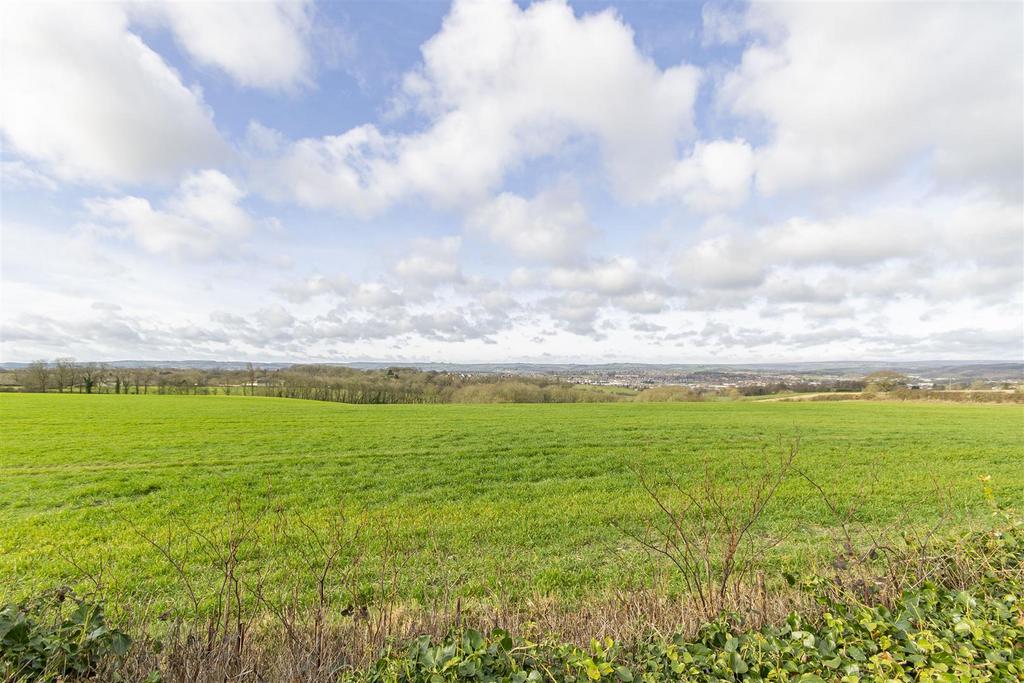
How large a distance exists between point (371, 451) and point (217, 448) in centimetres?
691

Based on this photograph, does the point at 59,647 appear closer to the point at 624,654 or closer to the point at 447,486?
the point at 624,654

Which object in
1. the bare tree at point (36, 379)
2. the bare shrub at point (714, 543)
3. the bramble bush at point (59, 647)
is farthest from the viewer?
the bare tree at point (36, 379)

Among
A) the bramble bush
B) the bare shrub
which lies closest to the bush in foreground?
the bramble bush

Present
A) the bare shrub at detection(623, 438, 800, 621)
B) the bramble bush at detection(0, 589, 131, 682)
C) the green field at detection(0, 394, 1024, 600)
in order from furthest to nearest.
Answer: the green field at detection(0, 394, 1024, 600), the bare shrub at detection(623, 438, 800, 621), the bramble bush at detection(0, 589, 131, 682)

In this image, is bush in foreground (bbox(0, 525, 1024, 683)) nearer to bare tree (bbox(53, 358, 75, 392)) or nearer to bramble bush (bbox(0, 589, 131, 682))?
bramble bush (bbox(0, 589, 131, 682))

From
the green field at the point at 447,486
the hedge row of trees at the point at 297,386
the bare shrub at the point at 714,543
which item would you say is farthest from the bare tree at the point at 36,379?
the bare shrub at the point at 714,543

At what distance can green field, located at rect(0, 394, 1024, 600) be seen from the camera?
715 centimetres

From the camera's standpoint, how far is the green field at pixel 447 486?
7152 millimetres

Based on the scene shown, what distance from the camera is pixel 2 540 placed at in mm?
8516

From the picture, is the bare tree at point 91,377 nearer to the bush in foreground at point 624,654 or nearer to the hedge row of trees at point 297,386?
the hedge row of trees at point 297,386

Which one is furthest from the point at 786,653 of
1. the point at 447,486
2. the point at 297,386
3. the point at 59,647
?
the point at 297,386

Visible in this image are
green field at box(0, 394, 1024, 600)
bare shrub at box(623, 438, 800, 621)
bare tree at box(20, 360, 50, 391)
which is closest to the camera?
bare shrub at box(623, 438, 800, 621)

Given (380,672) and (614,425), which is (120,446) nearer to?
(380,672)

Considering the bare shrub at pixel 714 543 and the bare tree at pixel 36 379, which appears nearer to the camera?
the bare shrub at pixel 714 543
